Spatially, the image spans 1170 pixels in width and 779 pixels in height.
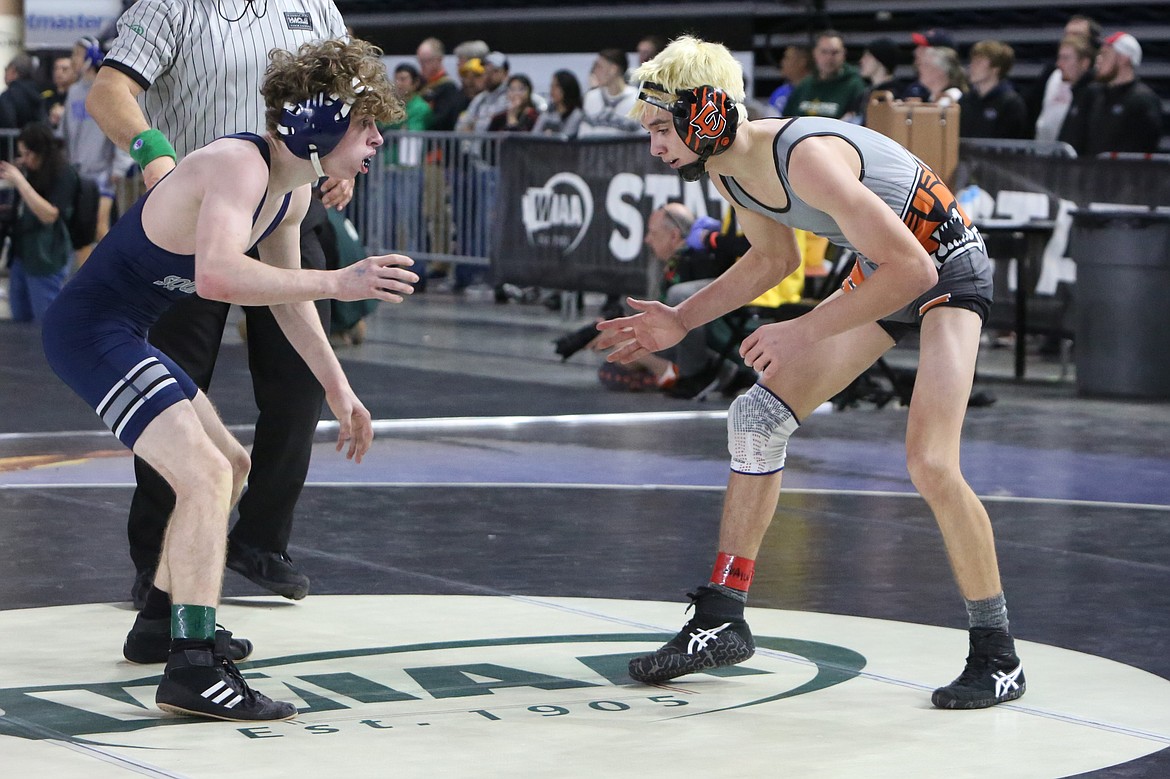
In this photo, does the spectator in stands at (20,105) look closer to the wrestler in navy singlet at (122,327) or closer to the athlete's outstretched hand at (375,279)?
the wrestler in navy singlet at (122,327)

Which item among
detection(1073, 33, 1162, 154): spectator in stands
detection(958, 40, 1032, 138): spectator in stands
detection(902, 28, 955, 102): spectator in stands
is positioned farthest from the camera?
detection(958, 40, 1032, 138): spectator in stands

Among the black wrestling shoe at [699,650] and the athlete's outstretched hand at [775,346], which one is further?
the black wrestling shoe at [699,650]

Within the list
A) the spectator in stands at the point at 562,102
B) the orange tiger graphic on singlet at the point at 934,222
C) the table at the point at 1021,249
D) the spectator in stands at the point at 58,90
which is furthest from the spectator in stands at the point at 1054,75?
the orange tiger graphic on singlet at the point at 934,222

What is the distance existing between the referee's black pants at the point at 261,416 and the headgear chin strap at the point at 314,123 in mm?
1272

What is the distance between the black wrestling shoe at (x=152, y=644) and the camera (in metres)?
5.16

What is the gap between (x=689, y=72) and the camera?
4.96 metres

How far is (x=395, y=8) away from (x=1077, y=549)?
1897 centimetres

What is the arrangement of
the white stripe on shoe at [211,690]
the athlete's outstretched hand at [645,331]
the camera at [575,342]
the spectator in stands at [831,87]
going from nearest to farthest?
the white stripe on shoe at [211,690]
the athlete's outstretched hand at [645,331]
the camera at [575,342]
the spectator in stands at [831,87]

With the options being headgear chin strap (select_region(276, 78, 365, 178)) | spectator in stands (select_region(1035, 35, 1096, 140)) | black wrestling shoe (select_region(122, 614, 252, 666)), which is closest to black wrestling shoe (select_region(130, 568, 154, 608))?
black wrestling shoe (select_region(122, 614, 252, 666))

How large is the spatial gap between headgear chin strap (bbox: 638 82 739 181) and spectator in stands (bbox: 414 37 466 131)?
13103 mm

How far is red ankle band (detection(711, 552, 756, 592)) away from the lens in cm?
521

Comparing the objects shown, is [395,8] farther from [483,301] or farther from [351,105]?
[351,105]

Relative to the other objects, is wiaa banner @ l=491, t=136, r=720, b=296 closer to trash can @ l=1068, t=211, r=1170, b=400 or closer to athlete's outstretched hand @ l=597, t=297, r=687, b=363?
trash can @ l=1068, t=211, r=1170, b=400

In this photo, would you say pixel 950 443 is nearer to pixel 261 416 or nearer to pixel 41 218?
pixel 261 416
